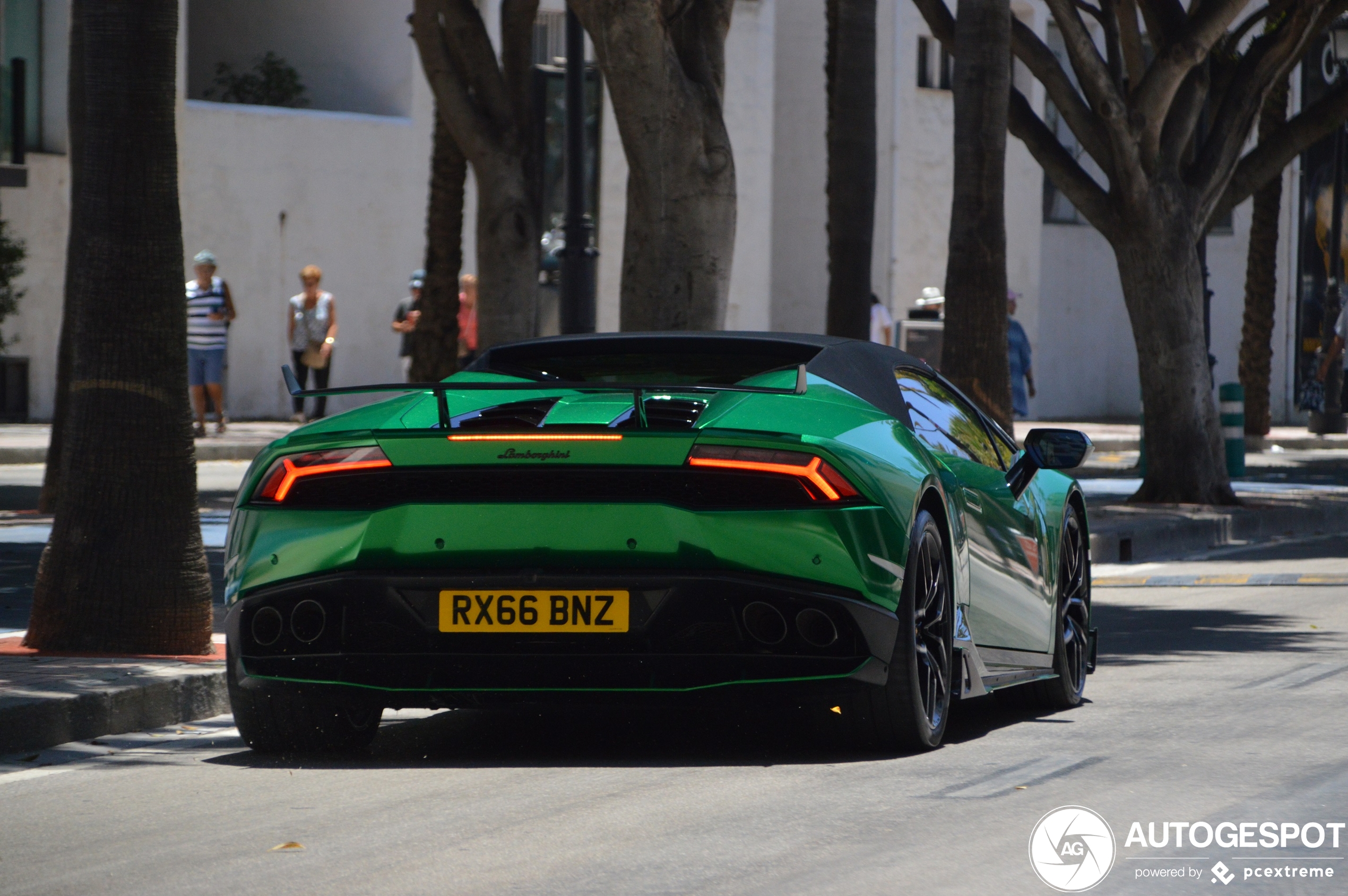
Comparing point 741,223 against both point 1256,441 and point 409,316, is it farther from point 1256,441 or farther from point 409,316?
point 409,316

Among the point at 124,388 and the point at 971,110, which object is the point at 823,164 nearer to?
the point at 971,110

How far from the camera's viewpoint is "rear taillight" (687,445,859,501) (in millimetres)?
5926

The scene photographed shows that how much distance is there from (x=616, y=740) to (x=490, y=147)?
35.1 ft

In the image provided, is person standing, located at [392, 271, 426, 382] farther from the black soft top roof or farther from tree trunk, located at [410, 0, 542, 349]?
the black soft top roof

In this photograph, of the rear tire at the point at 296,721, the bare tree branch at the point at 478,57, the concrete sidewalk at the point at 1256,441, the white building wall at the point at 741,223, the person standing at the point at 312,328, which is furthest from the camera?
the concrete sidewalk at the point at 1256,441

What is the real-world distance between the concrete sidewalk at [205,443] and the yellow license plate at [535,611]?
15501 mm

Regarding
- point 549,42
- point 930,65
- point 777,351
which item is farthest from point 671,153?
point 930,65

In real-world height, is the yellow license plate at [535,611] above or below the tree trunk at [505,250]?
below

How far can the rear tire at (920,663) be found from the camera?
20.3 feet

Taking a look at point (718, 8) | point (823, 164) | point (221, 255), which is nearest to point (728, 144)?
point (718, 8)

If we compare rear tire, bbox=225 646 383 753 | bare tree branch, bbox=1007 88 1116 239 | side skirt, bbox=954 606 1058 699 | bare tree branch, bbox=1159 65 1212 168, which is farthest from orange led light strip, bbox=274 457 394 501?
bare tree branch, bbox=1159 65 1212 168

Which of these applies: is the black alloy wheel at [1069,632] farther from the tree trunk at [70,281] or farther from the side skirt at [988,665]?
the tree trunk at [70,281]

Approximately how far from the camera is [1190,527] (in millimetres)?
16969

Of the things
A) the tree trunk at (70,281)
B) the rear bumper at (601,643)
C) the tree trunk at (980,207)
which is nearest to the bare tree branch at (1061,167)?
the tree trunk at (980,207)
